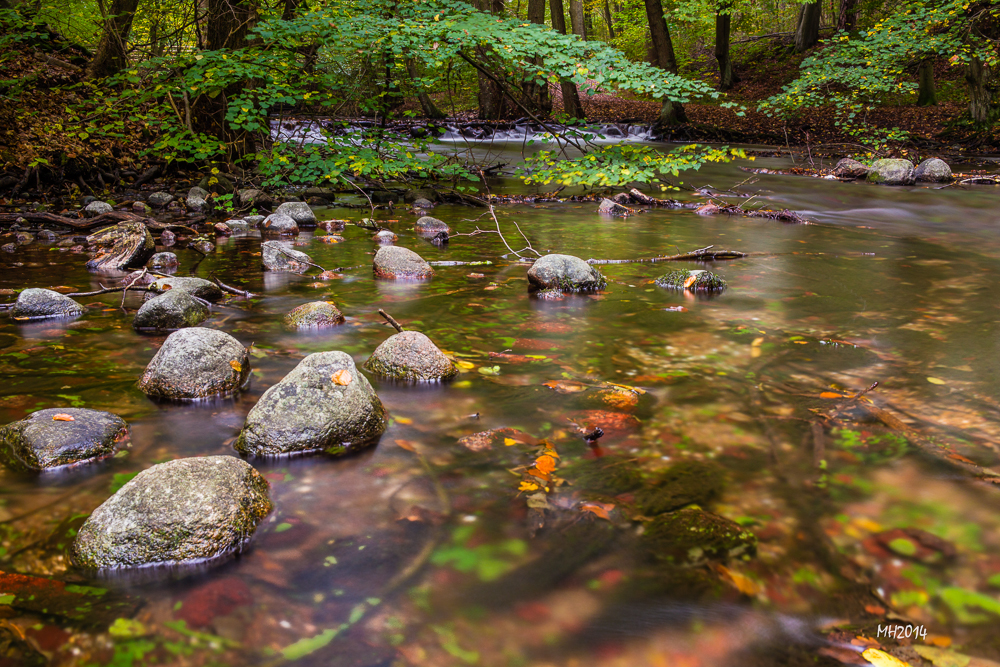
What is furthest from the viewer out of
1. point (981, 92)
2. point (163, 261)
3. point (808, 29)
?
point (808, 29)

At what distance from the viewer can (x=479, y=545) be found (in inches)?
81.2

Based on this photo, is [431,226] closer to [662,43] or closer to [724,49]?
[662,43]

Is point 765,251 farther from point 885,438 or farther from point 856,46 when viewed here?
point 856,46

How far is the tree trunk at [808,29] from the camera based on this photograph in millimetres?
26938

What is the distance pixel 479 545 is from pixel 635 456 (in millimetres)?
844

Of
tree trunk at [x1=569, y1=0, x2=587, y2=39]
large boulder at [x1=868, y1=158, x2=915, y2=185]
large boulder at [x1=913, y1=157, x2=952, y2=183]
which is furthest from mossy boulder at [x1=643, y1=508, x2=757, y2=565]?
tree trunk at [x1=569, y1=0, x2=587, y2=39]

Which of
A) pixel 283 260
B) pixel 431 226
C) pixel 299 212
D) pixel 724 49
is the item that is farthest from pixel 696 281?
pixel 724 49

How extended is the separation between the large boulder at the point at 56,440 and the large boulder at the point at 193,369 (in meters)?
0.45

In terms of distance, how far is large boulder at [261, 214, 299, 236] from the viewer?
8430 millimetres

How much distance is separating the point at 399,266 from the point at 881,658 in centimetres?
490

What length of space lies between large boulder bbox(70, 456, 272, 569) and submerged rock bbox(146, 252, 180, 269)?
15.3ft

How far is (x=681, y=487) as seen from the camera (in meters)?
2.38

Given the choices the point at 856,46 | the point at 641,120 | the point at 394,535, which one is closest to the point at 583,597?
the point at 394,535

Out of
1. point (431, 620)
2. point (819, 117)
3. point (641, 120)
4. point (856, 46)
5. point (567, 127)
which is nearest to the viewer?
point (431, 620)
